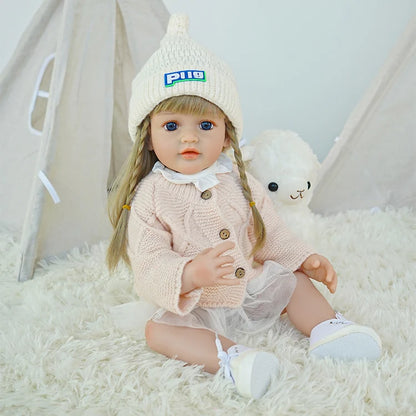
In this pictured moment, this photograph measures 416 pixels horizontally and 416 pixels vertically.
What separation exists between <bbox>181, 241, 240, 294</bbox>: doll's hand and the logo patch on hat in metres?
0.34

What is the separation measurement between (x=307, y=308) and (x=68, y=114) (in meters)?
0.84

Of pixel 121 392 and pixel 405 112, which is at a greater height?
pixel 405 112

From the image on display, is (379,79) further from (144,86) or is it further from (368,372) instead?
(368,372)

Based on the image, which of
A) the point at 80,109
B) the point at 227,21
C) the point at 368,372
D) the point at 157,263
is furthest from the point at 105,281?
the point at 227,21

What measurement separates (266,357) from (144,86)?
58cm

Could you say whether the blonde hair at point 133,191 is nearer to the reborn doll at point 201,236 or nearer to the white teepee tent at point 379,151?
the reborn doll at point 201,236

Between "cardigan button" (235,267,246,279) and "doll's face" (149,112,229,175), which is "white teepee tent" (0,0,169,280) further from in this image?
"cardigan button" (235,267,246,279)

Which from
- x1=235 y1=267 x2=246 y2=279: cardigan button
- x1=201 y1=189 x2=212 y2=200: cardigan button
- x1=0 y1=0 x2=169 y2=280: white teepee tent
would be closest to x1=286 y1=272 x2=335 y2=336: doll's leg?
x1=235 y1=267 x2=246 y2=279: cardigan button

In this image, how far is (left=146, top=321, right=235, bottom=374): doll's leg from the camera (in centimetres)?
98

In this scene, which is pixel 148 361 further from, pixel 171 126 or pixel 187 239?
pixel 171 126

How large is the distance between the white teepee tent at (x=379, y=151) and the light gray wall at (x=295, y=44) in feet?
2.02

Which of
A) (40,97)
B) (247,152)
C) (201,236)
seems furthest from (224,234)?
(40,97)

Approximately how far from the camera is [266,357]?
0.92 m

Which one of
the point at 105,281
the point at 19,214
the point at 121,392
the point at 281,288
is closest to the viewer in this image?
the point at 121,392
